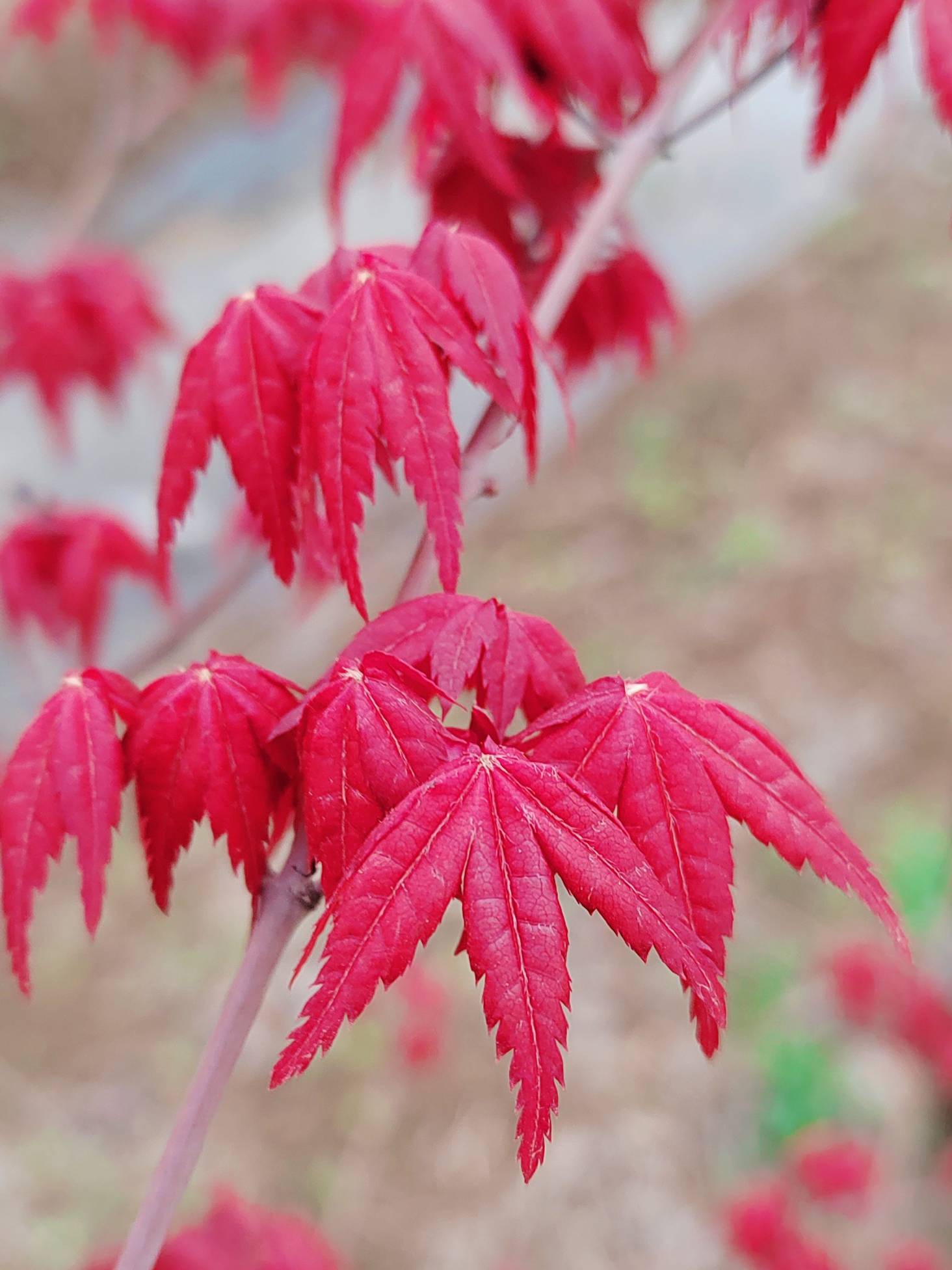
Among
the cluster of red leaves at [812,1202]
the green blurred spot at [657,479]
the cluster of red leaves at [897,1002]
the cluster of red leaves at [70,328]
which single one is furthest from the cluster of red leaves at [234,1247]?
the green blurred spot at [657,479]

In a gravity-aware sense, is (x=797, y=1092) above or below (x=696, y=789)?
below

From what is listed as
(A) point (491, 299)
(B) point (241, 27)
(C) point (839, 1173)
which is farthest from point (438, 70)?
(C) point (839, 1173)

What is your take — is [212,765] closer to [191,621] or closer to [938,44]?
[938,44]

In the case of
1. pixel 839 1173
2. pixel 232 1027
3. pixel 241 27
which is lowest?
pixel 839 1173

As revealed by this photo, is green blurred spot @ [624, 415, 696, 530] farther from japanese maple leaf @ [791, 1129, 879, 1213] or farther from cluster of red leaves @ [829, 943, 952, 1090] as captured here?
japanese maple leaf @ [791, 1129, 879, 1213]

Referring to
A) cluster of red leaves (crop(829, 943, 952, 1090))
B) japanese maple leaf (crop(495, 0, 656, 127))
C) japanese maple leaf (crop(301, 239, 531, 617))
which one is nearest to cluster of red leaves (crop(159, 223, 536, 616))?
japanese maple leaf (crop(301, 239, 531, 617))

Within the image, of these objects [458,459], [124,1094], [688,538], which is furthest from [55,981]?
[458,459]

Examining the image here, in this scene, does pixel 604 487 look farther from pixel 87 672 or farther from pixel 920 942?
pixel 87 672
